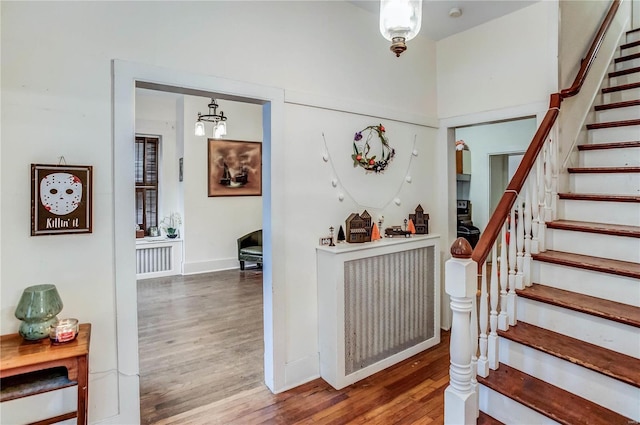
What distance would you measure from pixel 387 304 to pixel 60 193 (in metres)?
2.46

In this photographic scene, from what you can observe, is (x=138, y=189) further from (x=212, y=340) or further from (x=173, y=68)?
(x=173, y=68)

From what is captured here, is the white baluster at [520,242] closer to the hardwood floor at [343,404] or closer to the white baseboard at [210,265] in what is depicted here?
the hardwood floor at [343,404]

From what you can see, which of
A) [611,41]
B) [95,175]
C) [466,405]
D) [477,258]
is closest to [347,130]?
[477,258]

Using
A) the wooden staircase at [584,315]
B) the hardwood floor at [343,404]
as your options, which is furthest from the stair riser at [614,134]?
the hardwood floor at [343,404]

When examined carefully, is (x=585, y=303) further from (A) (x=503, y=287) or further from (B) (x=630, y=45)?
(B) (x=630, y=45)

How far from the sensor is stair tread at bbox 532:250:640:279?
79.4 inches

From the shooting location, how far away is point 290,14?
2666mm

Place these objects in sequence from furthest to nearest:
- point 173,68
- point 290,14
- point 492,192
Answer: point 492,192
point 290,14
point 173,68

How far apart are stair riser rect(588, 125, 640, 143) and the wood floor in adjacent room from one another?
2343mm

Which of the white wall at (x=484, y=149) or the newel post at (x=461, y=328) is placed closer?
the newel post at (x=461, y=328)

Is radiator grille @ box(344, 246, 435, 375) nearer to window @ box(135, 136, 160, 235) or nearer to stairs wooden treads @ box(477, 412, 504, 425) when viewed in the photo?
stairs wooden treads @ box(477, 412, 504, 425)

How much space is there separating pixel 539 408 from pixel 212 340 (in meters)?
2.87

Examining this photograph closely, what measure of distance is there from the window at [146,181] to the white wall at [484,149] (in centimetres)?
605

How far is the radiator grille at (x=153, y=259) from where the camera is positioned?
596 cm
